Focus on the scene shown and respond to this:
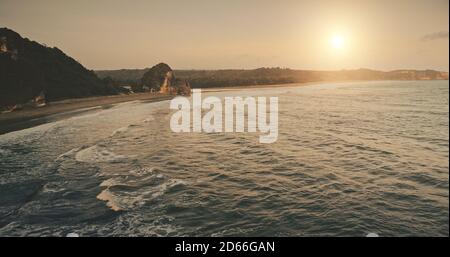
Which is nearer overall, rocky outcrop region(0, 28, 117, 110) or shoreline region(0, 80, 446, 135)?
shoreline region(0, 80, 446, 135)

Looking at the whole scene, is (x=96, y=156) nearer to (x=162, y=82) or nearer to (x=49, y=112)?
(x=49, y=112)

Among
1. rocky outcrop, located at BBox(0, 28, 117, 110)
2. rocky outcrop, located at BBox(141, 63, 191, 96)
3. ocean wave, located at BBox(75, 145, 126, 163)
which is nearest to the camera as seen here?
ocean wave, located at BBox(75, 145, 126, 163)

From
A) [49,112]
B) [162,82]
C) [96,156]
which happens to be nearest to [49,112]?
[49,112]

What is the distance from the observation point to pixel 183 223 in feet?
34.1

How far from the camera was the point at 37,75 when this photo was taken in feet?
168

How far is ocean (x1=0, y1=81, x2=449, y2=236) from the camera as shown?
10242 millimetres

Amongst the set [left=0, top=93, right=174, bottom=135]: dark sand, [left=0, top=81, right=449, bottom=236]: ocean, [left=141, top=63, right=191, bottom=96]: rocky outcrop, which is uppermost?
[left=141, top=63, right=191, bottom=96]: rocky outcrop

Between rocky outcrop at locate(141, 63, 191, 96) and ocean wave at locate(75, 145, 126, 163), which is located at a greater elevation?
rocky outcrop at locate(141, 63, 191, 96)

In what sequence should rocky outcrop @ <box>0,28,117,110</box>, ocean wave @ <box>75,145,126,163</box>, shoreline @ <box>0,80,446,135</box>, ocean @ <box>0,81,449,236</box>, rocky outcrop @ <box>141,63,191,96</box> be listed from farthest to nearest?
rocky outcrop @ <box>141,63,191,96</box>
rocky outcrop @ <box>0,28,117,110</box>
shoreline @ <box>0,80,446,135</box>
ocean wave @ <box>75,145,126,163</box>
ocean @ <box>0,81,449,236</box>

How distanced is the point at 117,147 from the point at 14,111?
951 inches

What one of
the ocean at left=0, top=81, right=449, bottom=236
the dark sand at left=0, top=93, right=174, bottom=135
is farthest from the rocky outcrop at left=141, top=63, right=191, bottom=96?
the ocean at left=0, top=81, right=449, bottom=236

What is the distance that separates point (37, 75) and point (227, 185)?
47.8 meters

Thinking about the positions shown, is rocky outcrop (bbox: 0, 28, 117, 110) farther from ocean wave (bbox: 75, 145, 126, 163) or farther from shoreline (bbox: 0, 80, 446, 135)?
ocean wave (bbox: 75, 145, 126, 163)

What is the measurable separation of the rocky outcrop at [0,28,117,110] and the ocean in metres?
20.5
